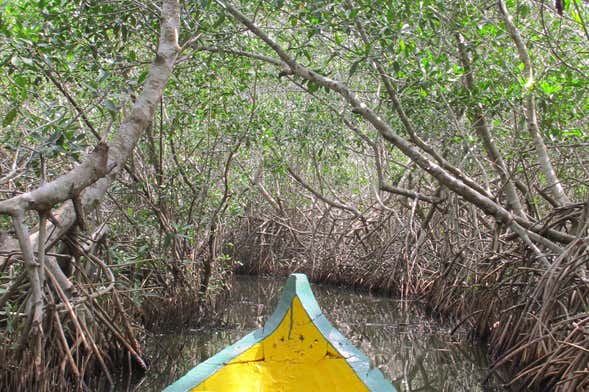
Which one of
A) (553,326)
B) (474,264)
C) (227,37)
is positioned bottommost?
(474,264)

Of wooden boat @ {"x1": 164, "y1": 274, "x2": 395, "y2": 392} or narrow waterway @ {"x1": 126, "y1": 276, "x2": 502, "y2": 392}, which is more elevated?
wooden boat @ {"x1": 164, "y1": 274, "x2": 395, "y2": 392}

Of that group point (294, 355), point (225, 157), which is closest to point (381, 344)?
point (225, 157)

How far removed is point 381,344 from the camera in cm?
623

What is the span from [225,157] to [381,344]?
298 centimetres

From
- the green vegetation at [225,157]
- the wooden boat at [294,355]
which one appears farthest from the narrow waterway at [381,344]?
the wooden boat at [294,355]

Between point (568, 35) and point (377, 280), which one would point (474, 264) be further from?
point (377, 280)

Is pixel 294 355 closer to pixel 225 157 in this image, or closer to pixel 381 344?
pixel 381 344

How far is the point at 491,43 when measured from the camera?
5.42 meters

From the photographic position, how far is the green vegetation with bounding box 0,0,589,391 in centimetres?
348

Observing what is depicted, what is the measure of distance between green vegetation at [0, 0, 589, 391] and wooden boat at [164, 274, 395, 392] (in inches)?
39.1

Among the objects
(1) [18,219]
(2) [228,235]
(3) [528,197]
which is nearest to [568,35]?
(3) [528,197]

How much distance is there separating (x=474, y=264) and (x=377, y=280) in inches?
124

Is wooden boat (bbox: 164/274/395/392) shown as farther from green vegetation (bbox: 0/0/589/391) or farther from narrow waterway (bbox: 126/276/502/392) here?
narrow waterway (bbox: 126/276/502/392)

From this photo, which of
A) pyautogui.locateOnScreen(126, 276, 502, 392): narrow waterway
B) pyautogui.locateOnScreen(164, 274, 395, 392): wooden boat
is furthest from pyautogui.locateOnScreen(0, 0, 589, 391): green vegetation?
pyautogui.locateOnScreen(164, 274, 395, 392): wooden boat
